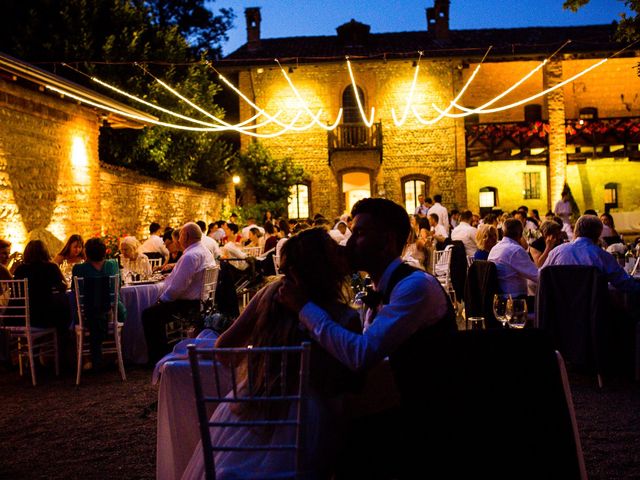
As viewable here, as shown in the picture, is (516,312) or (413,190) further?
(413,190)

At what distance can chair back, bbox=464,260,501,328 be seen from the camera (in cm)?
583

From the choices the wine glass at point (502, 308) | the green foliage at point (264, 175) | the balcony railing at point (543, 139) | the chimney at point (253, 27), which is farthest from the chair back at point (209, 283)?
the chimney at point (253, 27)

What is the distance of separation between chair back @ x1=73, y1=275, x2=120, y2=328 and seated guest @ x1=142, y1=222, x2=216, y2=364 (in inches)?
14.1

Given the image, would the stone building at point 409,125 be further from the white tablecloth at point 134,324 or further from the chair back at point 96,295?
the chair back at point 96,295

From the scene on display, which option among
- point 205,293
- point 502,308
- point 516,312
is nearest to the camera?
point 516,312

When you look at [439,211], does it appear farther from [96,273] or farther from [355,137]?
[96,273]

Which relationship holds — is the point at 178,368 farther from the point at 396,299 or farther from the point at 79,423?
the point at 79,423

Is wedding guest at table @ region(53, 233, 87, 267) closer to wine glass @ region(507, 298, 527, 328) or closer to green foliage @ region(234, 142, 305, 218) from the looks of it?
wine glass @ region(507, 298, 527, 328)

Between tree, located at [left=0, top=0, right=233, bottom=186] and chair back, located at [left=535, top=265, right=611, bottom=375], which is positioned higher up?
tree, located at [left=0, top=0, right=233, bottom=186]

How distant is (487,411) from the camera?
2078 millimetres

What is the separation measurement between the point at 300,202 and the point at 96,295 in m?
16.9

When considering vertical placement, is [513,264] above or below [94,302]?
above

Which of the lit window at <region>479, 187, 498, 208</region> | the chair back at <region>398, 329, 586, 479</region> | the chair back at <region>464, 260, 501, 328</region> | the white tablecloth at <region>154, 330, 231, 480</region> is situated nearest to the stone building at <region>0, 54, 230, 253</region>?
the chair back at <region>464, 260, 501, 328</region>

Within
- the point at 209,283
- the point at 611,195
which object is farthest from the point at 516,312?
the point at 611,195
